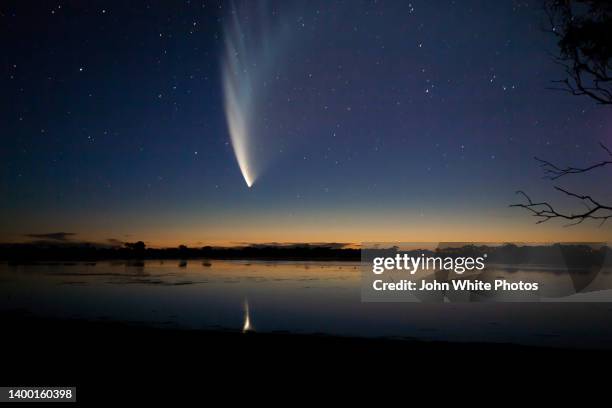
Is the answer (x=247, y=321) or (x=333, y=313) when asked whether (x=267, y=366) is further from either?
(x=333, y=313)

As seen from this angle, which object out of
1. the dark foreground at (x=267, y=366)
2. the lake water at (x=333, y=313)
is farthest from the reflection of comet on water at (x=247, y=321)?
the dark foreground at (x=267, y=366)

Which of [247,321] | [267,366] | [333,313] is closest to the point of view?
[267,366]

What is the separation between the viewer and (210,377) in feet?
29.3

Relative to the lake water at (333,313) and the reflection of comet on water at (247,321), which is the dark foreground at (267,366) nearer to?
the reflection of comet on water at (247,321)

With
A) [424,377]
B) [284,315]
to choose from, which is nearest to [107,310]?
[284,315]

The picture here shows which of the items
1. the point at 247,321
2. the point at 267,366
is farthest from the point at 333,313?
the point at 267,366

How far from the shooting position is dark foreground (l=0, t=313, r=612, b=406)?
26.5 ft

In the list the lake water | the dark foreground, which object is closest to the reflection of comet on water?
the lake water

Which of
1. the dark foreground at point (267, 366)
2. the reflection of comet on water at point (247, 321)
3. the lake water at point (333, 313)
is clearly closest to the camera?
the dark foreground at point (267, 366)

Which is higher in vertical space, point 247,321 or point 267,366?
point 267,366

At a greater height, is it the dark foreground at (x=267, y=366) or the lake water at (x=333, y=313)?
the dark foreground at (x=267, y=366)

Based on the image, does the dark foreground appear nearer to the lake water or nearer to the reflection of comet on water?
the reflection of comet on water

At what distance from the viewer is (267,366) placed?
32.3 ft

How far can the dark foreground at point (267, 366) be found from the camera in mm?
8078
